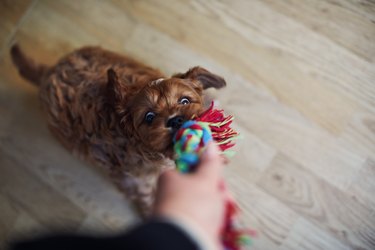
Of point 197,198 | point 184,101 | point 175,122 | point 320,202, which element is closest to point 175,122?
point 175,122

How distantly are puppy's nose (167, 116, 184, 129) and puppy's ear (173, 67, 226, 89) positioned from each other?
25 cm

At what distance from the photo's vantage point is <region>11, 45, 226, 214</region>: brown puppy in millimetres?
1113

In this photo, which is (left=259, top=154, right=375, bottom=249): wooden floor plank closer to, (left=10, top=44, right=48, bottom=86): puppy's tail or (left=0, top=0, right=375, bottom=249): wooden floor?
(left=0, top=0, right=375, bottom=249): wooden floor

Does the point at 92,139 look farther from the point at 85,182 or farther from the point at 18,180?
the point at 18,180

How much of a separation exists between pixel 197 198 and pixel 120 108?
639 mm

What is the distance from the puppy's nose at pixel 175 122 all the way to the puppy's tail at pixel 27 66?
0.88 m

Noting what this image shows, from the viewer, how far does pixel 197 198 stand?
0.68m

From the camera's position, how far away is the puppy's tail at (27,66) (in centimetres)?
166

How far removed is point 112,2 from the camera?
1938mm

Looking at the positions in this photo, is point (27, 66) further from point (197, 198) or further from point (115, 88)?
point (197, 198)

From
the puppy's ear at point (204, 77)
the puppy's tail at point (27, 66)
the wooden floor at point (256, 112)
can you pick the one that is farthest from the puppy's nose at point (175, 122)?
the puppy's tail at point (27, 66)

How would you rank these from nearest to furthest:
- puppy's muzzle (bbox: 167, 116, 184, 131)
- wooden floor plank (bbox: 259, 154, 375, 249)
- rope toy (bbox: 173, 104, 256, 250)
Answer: rope toy (bbox: 173, 104, 256, 250) → puppy's muzzle (bbox: 167, 116, 184, 131) → wooden floor plank (bbox: 259, 154, 375, 249)

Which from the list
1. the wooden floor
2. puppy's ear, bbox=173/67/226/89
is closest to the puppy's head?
puppy's ear, bbox=173/67/226/89

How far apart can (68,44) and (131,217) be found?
99cm
